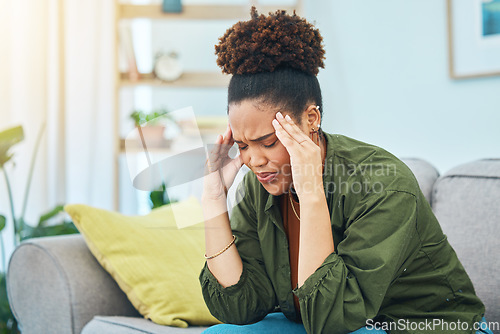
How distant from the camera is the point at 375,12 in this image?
2555 mm

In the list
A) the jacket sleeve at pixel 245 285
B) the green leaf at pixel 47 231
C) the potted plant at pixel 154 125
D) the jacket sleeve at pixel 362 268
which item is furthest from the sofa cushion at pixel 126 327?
the potted plant at pixel 154 125

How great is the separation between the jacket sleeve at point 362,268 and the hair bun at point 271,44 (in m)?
0.30

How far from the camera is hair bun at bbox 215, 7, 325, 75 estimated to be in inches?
38.8

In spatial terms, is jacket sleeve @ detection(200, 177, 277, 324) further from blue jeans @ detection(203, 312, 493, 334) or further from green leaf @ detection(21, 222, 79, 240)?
green leaf @ detection(21, 222, 79, 240)

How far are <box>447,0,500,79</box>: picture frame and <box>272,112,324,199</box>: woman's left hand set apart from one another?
1.51 meters

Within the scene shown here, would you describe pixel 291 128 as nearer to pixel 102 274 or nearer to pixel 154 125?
pixel 102 274

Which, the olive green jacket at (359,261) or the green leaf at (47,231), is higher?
the olive green jacket at (359,261)

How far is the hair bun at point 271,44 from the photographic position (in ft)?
3.23

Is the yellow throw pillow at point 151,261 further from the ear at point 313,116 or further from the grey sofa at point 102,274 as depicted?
the ear at point 313,116

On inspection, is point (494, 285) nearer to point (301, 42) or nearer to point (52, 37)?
point (301, 42)

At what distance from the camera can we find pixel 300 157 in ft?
3.24

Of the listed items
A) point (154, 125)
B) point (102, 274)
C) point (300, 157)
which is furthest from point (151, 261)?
point (154, 125)

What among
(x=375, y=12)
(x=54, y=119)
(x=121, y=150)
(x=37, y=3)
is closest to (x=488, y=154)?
(x=375, y=12)

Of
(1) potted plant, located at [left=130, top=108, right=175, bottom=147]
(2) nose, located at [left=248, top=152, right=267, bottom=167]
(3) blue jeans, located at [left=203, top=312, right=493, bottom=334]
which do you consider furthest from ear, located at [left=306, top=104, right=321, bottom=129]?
(1) potted plant, located at [left=130, top=108, right=175, bottom=147]
